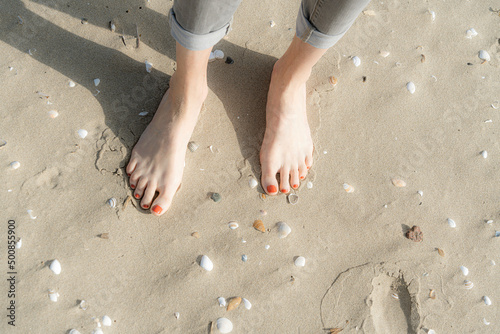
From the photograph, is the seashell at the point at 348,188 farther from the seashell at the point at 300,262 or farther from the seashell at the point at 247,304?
the seashell at the point at 247,304

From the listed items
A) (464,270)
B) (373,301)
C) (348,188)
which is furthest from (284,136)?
(464,270)

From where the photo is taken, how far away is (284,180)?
73.4 inches

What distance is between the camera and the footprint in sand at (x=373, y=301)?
5.58ft

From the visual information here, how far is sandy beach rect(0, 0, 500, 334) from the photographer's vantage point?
165 cm

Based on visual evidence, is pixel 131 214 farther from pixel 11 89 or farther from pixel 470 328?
pixel 470 328

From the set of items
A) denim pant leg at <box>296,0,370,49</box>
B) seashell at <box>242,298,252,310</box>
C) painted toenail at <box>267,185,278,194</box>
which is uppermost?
denim pant leg at <box>296,0,370,49</box>

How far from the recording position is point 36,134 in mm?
1780

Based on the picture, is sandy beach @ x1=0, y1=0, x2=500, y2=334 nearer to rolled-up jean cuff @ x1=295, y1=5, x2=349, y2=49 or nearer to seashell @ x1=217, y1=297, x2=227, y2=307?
seashell @ x1=217, y1=297, x2=227, y2=307

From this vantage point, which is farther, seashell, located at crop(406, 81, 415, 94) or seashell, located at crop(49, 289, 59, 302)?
seashell, located at crop(406, 81, 415, 94)

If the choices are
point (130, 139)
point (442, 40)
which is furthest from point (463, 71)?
point (130, 139)

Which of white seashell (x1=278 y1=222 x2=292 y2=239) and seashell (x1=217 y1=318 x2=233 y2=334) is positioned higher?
white seashell (x1=278 y1=222 x2=292 y2=239)

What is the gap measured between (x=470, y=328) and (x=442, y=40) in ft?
5.53

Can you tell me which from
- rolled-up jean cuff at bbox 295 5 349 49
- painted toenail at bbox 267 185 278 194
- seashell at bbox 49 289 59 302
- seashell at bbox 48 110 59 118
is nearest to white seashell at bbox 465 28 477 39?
rolled-up jean cuff at bbox 295 5 349 49

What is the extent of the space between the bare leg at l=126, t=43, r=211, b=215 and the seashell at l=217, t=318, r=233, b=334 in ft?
1.91
